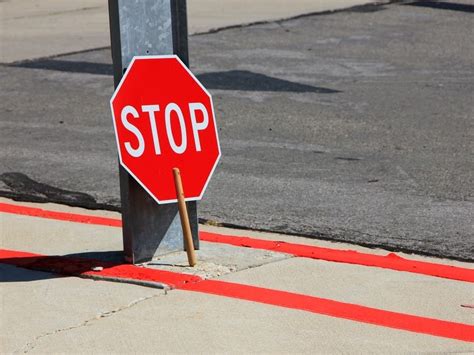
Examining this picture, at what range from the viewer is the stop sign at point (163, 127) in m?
6.24

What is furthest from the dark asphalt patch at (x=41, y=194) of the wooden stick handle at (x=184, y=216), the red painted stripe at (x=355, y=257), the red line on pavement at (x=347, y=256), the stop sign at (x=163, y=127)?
the wooden stick handle at (x=184, y=216)

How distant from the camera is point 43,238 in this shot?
714cm

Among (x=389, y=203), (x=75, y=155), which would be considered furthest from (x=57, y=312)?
(x=75, y=155)

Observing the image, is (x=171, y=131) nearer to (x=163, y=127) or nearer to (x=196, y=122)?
(x=163, y=127)

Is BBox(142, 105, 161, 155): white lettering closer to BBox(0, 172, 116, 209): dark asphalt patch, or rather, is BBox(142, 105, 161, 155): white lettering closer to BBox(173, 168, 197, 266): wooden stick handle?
BBox(173, 168, 197, 266): wooden stick handle

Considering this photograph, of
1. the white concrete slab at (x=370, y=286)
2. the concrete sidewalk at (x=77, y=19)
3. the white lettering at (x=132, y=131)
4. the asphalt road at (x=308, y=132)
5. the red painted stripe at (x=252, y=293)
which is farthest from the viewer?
the concrete sidewalk at (x=77, y=19)

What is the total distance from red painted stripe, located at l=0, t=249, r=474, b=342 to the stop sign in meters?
0.50

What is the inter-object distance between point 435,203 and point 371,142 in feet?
7.29

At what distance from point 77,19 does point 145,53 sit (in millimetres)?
13618

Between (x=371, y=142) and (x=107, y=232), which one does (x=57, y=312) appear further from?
(x=371, y=142)

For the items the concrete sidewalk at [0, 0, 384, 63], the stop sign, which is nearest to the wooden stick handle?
the stop sign

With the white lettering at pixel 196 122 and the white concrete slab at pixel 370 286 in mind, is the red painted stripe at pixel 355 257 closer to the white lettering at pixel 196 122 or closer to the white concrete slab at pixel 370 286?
the white concrete slab at pixel 370 286

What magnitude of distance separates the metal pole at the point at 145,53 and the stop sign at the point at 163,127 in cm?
10

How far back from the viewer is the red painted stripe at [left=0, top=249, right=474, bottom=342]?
5.47 m
